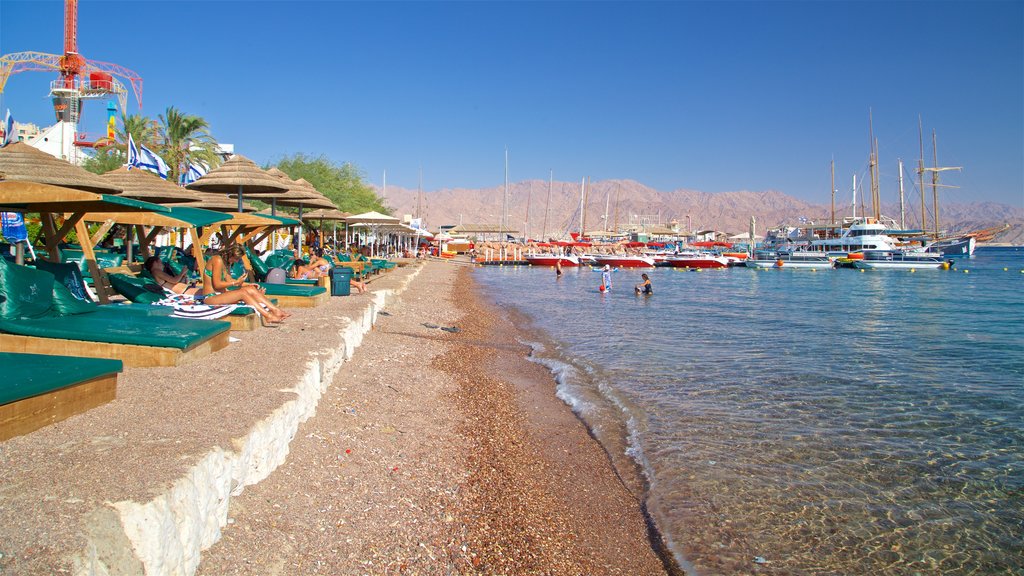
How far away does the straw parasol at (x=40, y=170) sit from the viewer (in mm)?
7442

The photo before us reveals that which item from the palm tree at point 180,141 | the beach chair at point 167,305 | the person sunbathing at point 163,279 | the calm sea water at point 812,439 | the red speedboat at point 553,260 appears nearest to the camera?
the calm sea water at point 812,439

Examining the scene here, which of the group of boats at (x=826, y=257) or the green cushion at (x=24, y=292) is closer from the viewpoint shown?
the green cushion at (x=24, y=292)

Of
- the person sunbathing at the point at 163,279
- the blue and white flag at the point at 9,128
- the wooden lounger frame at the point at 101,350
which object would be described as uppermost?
the blue and white flag at the point at 9,128

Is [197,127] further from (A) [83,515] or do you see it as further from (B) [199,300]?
(A) [83,515]

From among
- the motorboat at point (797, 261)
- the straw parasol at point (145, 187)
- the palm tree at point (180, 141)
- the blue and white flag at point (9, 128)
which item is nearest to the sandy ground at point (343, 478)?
the straw parasol at point (145, 187)

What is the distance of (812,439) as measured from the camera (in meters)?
7.12

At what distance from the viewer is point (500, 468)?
5.95 m

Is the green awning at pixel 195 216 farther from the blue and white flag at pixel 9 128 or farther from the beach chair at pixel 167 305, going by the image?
the blue and white flag at pixel 9 128

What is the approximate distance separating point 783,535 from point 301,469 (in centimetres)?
363

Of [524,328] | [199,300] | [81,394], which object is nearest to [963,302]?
[524,328]

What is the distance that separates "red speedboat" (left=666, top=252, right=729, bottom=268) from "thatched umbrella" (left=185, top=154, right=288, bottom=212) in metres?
51.1

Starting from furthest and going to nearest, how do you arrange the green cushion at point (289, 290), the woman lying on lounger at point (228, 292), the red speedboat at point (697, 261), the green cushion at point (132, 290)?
the red speedboat at point (697, 261) < the green cushion at point (289, 290) < the green cushion at point (132, 290) < the woman lying on lounger at point (228, 292)

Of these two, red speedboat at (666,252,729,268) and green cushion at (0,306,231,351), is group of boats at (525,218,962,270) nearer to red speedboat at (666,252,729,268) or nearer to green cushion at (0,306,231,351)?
red speedboat at (666,252,729,268)

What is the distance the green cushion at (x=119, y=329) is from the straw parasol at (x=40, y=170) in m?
2.22
